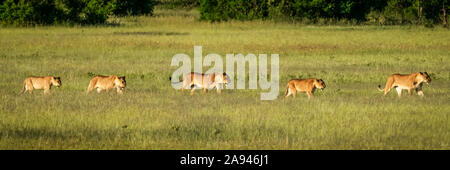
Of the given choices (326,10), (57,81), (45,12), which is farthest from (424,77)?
(326,10)

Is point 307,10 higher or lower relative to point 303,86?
lower

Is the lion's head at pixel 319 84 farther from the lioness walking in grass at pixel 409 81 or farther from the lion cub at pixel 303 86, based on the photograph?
the lioness walking in grass at pixel 409 81

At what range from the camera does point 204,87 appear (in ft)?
56.6

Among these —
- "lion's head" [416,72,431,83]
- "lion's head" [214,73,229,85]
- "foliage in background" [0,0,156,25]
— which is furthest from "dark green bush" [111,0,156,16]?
"lion's head" [416,72,431,83]

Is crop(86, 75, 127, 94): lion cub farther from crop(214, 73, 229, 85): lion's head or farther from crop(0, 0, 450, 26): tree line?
crop(0, 0, 450, 26): tree line

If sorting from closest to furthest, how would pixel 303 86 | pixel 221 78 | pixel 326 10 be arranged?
pixel 303 86
pixel 221 78
pixel 326 10

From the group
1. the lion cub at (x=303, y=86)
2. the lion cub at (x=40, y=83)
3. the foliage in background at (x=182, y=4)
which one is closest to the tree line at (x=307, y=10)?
the lion cub at (x=40, y=83)

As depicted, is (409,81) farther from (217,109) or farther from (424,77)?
(217,109)

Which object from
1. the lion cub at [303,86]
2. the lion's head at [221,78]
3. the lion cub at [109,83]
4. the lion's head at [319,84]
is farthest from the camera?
the lion's head at [221,78]

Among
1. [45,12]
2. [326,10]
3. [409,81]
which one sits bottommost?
[326,10]

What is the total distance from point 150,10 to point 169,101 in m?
61.4

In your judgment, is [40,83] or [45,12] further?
[45,12]
